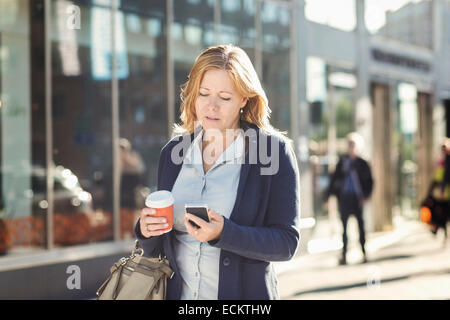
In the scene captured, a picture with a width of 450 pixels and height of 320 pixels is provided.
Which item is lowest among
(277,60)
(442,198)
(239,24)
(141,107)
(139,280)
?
(442,198)

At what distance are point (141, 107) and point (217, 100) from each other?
19.7 ft

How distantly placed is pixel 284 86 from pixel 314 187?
2.11 m

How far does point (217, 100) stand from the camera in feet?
6.98

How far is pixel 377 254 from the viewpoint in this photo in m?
9.84

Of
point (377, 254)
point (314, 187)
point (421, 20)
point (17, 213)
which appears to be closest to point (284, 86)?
point (314, 187)

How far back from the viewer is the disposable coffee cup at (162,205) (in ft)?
6.48

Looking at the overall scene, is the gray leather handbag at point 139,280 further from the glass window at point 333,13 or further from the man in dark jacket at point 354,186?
the glass window at point 333,13

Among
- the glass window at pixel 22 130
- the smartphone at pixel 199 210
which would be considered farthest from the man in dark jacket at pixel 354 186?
the smartphone at pixel 199 210

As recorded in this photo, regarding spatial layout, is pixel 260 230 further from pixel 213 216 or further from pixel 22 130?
pixel 22 130

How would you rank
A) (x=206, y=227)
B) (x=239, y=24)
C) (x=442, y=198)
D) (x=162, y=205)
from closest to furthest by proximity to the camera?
(x=206, y=227)
(x=162, y=205)
(x=239, y=24)
(x=442, y=198)

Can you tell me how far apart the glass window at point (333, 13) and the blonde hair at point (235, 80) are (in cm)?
864

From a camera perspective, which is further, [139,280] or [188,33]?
[188,33]

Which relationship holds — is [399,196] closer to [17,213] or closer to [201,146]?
[17,213]

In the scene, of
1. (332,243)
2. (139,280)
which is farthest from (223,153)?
(332,243)
